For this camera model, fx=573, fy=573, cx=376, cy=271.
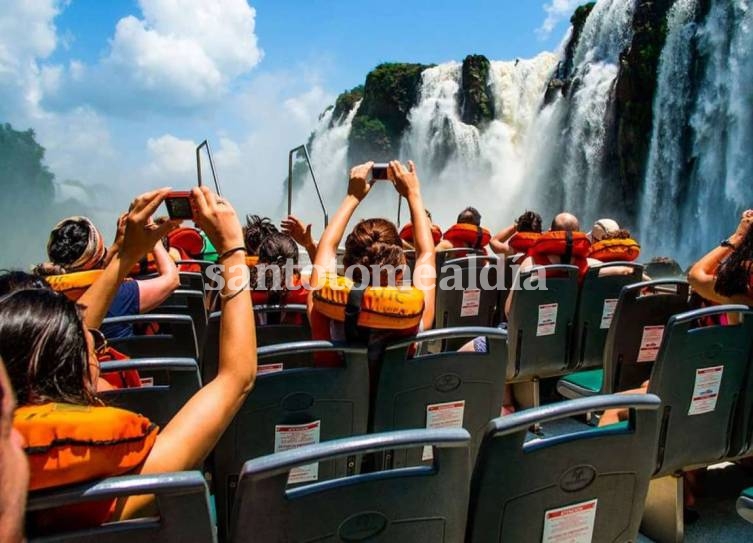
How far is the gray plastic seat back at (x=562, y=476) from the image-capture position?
1.25m

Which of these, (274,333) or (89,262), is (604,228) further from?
(89,262)

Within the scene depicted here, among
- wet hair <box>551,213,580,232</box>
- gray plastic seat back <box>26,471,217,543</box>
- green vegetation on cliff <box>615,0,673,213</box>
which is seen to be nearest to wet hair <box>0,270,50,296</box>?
gray plastic seat back <box>26,471,217,543</box>

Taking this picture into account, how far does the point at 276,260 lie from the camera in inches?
123

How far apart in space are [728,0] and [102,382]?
19958 millimetres

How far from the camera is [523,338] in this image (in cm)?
333

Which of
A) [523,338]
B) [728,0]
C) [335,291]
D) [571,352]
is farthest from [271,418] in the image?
[728,0]

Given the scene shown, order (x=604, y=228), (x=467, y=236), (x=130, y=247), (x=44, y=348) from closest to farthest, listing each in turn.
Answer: (x=44, y=348), (x=130, y=247), (x=604, y=228), (x=467, y=236)

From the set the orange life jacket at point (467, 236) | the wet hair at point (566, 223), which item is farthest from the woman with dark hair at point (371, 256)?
the orange life jacket at point (467, 236)

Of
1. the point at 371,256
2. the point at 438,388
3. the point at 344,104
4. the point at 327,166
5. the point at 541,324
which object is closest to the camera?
the point at 438,388

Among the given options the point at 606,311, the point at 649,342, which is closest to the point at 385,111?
the point at 606,311

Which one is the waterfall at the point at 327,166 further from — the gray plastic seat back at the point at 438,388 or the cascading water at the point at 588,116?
the gray plastic seat back at the point at 438,388

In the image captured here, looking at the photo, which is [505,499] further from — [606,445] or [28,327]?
[28,327]

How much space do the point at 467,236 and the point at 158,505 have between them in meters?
5.31

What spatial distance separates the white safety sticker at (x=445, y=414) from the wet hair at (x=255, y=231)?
7.38 ft
